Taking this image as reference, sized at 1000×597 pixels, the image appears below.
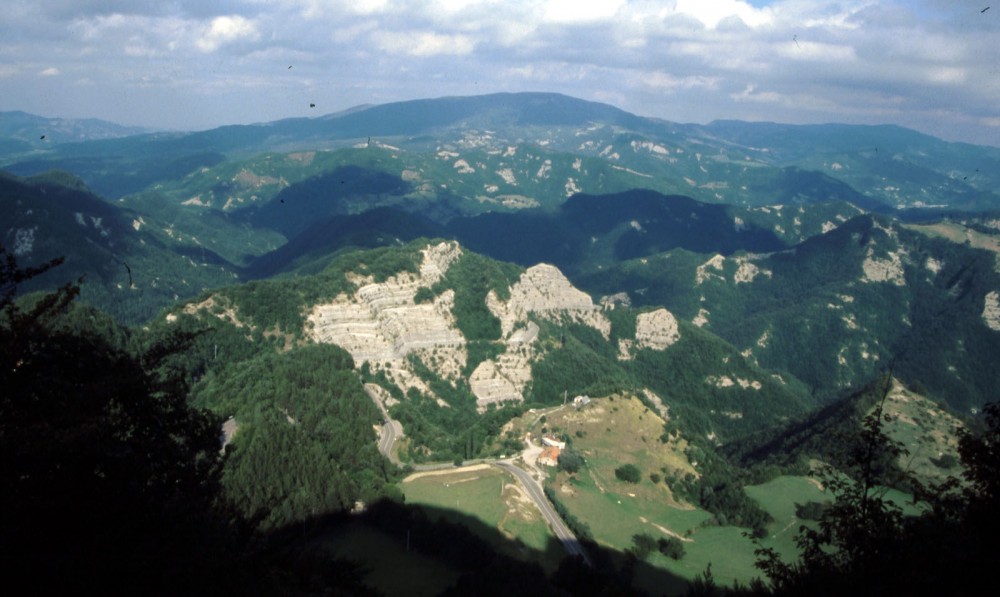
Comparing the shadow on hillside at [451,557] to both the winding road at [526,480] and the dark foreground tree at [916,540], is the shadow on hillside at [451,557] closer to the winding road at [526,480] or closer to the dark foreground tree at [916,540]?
the winding road at [526,480]

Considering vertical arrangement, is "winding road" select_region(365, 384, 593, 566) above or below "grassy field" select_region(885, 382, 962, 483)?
above

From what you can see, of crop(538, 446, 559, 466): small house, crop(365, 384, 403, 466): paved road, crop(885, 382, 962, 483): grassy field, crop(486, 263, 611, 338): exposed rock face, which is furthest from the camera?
crop(486, 263, 611, 338): exposed rock face

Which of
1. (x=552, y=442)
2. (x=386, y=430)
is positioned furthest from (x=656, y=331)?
(x=386, y=430)

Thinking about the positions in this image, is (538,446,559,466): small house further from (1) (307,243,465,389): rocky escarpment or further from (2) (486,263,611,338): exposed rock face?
(2) (486,263,611,338): exposed rock face

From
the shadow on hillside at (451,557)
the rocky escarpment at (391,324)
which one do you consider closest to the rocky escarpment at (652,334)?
the rocky escarpment at (391,324)

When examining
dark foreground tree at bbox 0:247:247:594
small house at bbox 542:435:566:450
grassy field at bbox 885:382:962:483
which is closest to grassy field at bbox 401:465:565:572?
small house at bbox 542:435:566:450

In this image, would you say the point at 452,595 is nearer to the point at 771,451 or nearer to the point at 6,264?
the point at 6,264

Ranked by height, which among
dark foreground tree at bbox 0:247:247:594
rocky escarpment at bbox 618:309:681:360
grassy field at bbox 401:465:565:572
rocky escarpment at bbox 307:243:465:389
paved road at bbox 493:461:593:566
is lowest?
rocky escarpment at bbox 618:309:681:360
